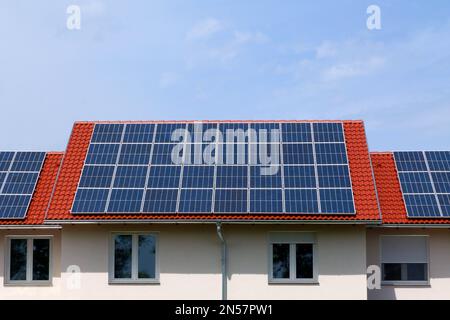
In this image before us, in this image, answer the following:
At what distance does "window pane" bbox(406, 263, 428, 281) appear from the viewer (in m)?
22.5

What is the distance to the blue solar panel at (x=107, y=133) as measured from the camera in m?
24.1

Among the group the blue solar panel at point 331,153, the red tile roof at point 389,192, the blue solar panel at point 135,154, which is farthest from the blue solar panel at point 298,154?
the blue solar panel at point 135,154

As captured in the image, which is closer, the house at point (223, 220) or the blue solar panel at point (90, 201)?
the house at point (223, 220)

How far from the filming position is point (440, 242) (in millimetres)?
22453

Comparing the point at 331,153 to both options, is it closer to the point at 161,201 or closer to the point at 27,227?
the point at 161,201

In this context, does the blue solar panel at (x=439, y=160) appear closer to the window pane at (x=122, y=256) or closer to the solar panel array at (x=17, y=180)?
the window pane at (x=122, y=256)

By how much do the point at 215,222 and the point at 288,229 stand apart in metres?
2.25

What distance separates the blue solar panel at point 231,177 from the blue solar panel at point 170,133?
2179 millimetres

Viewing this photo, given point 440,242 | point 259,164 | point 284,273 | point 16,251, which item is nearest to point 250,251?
point 284,273

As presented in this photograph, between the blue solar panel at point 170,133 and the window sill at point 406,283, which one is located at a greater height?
the blue solar panel at point 170,133

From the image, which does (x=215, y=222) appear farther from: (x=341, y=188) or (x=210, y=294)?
(x=341, y=188)

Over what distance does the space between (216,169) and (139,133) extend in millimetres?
3371

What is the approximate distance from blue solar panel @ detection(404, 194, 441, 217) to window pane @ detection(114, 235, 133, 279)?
8.49 metres

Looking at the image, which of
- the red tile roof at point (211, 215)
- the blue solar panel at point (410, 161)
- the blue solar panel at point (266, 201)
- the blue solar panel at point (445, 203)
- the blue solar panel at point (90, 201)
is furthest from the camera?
the blue solar panel at point (410, 161)
